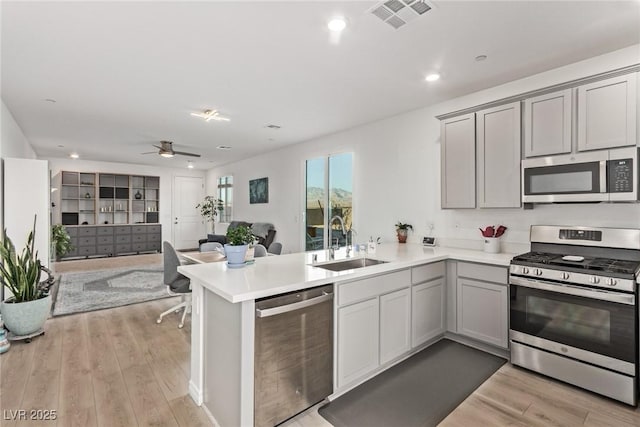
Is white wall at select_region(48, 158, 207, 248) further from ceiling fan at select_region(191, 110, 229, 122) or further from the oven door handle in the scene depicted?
the oven door handle

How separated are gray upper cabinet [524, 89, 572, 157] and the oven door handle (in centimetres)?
118

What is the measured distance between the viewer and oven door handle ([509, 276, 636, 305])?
2.18 metres

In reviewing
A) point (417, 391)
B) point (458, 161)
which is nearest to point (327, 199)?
point (458, 161)

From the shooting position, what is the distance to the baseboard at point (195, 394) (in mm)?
2222

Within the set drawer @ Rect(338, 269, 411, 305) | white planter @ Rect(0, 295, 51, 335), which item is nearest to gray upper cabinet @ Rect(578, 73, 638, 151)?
drawer @ Rect(338, 269, 411, 305)

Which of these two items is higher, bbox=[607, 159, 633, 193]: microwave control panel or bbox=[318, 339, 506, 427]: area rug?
bbox=[607, 159, 633, 193]: microwave control panel

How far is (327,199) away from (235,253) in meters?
3.55

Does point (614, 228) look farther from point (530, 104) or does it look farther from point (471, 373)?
point (471, 373)

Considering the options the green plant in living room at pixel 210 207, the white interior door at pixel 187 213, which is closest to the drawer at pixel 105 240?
the white interior door at pixel 187 213


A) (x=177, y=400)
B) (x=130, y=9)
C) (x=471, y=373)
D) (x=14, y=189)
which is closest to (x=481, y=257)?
(x=471, y=373)

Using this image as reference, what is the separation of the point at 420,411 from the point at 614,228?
2.22 meters

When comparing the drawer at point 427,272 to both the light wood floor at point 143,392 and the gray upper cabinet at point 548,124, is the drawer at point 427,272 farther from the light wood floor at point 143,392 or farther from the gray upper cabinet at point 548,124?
the gray upper cabinet at point 548,124

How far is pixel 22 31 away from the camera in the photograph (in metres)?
2.39

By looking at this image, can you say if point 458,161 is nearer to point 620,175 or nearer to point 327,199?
point 620,175
